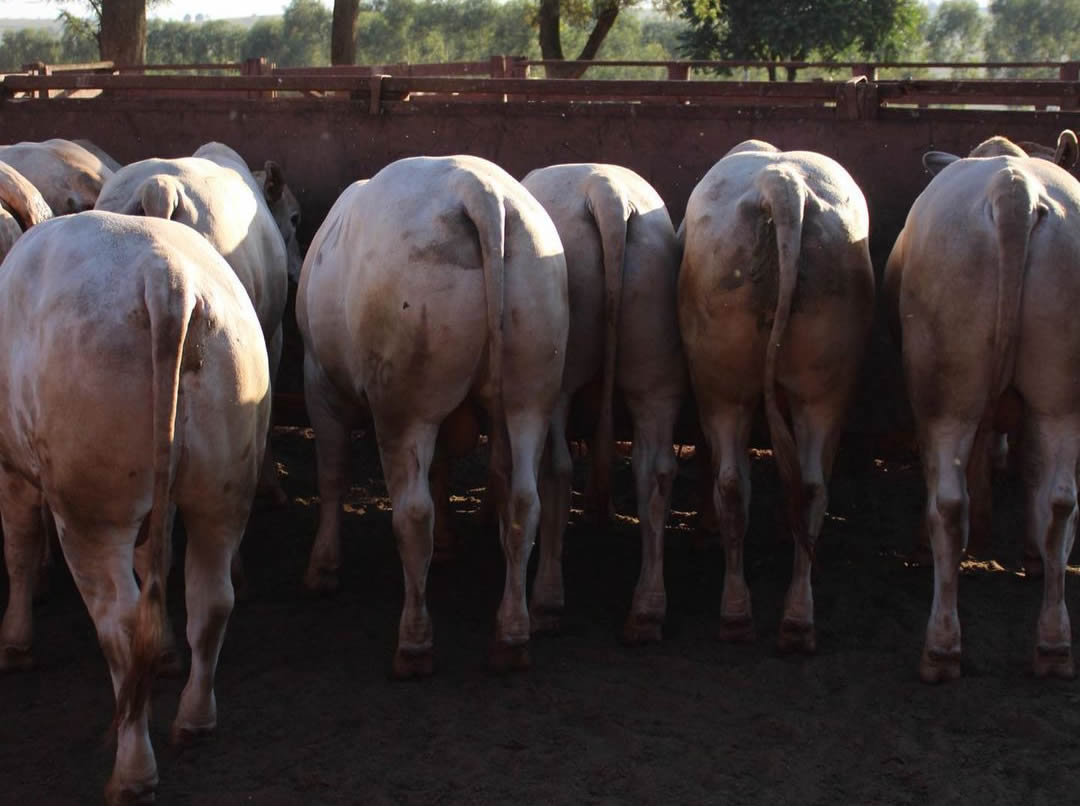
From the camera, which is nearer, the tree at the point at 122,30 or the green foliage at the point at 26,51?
the tree at the point at 122,30

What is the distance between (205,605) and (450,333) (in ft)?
4.33

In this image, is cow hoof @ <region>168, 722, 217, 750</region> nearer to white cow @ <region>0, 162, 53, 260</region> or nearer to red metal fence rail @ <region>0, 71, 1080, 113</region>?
white cow @ <region>0, 162, 53, 260</region>

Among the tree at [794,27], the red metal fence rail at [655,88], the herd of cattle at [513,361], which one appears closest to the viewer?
the herd of cattle at [513,361]

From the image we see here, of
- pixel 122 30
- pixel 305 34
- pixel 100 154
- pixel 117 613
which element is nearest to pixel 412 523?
pixel 117 613

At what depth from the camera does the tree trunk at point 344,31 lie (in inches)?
704

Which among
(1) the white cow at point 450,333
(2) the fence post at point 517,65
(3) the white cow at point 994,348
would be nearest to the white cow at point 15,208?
(1) the white cow at point 450,333

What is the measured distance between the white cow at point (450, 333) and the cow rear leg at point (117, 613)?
1.27 metres

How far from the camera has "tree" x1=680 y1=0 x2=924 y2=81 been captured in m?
27.0

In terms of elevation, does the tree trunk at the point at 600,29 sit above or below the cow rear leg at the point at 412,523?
above

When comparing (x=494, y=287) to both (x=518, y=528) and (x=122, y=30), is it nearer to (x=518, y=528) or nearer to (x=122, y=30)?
(x=518, y=528)

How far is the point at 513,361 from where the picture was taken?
5.47 meters

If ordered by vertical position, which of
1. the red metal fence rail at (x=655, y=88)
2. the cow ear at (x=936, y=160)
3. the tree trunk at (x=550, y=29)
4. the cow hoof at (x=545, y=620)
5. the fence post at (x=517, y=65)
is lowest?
the cow hoof at (x=545, y=620)

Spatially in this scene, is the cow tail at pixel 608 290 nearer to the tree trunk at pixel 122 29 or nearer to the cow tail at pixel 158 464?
the cow tail at pixel 158 464

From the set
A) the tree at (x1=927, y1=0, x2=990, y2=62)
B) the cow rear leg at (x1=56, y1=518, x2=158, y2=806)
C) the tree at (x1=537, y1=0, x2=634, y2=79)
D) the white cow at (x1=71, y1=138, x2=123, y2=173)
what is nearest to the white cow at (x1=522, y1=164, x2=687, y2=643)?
the cow rear leg at (x1=56, y1=518, x2=158, y2=806)
